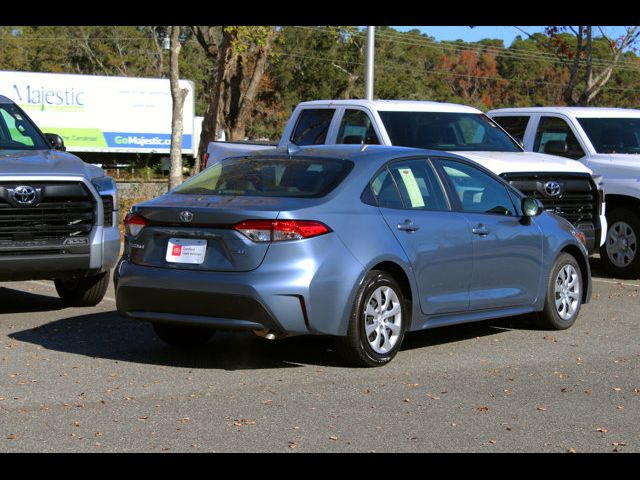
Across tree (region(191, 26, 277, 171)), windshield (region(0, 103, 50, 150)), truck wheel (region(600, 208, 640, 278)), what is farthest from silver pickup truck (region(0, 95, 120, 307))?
tree (region(191, 26, 277, 171))

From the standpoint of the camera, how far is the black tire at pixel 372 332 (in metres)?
7.94

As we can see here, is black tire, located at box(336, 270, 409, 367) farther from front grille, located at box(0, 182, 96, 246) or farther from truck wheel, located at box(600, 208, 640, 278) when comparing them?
truck wheel, located at box(600, 208, 640, 278)

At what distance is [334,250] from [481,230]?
1721 mm

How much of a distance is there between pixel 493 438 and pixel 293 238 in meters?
2.18

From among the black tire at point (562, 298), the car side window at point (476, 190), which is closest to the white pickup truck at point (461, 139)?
the black tire at point (562, 298)

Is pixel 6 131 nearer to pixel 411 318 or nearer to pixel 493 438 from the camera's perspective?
pixel 411 318

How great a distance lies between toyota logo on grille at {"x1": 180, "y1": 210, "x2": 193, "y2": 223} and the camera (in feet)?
26.0

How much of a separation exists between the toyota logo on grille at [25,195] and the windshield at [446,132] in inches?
169

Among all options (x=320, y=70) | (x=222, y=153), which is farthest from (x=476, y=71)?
(x=222, y=153)

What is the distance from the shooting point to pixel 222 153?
14398mm

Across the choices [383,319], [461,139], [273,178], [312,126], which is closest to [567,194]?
[461,139]

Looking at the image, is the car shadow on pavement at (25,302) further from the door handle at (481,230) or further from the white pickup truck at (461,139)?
the door handle at (481,230)

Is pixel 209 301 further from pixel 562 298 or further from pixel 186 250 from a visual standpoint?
pixel 562 298

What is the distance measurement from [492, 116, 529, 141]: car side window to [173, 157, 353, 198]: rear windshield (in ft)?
23.1
